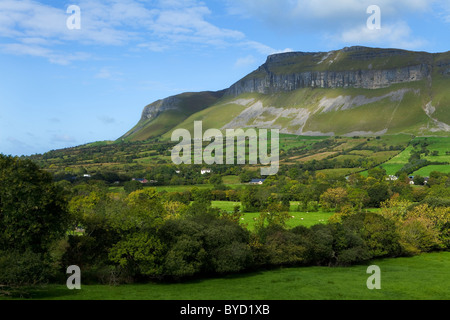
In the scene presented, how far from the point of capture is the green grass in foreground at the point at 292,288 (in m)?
38.6

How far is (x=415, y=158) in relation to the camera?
185m

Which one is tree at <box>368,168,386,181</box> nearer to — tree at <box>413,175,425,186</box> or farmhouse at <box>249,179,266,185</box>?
tree at <box>413,175,425,186</box>

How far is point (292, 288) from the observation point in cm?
4328

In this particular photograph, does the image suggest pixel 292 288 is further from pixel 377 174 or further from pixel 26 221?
pixel 377 174

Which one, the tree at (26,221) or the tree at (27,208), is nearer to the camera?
the tree at (26,221)

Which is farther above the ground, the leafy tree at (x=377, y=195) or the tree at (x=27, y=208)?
the tree at (x=27, y=208)

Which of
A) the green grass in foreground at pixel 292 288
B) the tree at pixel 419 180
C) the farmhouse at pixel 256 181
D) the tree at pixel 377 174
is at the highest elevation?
the tree at pixel 377 174

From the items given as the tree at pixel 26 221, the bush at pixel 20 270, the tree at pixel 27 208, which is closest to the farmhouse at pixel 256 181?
the tree at pixel 26 221

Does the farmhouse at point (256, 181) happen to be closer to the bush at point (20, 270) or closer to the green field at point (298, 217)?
the green field at point (298, 217)

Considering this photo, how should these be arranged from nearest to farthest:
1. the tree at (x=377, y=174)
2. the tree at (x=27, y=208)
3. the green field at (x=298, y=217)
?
1. the tree at (x=27, y=208)
2. the green field at (x=298, y=217)
3. the tree at (x=377, y=174)

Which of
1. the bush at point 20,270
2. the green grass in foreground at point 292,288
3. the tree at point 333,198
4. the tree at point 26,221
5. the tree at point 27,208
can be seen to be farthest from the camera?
the tree at point 333,198

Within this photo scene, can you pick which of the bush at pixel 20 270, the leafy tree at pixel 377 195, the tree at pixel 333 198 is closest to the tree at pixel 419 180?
the leafy tree at pixel 377 195

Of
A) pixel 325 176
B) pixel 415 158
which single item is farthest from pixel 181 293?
pixel 415 158

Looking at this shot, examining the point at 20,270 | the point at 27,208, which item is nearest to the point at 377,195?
the point at 27,208
